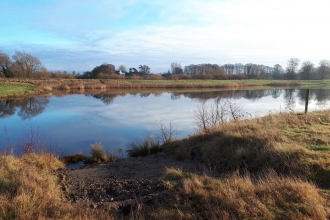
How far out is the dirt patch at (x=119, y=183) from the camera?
486cm

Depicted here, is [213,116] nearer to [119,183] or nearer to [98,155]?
[98,155]

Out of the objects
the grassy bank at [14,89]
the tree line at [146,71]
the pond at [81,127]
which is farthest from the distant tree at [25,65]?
the pond at [81,127]

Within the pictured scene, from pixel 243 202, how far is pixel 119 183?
10.2 feet

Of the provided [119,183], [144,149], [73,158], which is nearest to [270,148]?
[119,183]

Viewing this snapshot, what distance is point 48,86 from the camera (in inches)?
1526

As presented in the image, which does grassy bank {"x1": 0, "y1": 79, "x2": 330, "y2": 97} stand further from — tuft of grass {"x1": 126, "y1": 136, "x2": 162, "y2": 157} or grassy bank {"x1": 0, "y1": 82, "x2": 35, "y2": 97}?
tuft of grass {"x1": 126, "y1": 136, "x2": 162, "y2": 157}

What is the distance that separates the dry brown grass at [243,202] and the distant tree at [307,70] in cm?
7685

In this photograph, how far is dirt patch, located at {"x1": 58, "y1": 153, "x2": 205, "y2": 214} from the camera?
4859 mm

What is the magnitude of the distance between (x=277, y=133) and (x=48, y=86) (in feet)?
123

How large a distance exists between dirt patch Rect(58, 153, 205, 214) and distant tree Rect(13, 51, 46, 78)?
44311 mm

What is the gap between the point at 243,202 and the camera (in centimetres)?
402

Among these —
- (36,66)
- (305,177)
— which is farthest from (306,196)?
(36,66)

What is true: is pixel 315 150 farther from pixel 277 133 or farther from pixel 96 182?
pixel 96 182

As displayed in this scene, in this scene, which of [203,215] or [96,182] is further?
[96,182]
